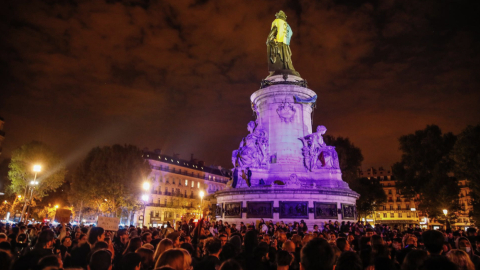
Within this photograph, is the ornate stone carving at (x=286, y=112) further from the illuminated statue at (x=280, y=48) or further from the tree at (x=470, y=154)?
the tree at (x=470, y=154)

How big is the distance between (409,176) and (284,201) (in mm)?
31575

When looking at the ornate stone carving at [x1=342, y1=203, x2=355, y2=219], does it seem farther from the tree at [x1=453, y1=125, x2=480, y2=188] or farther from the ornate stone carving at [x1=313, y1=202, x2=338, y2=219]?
the tree at [x1=453, y1=125, x2=480, y2=188]

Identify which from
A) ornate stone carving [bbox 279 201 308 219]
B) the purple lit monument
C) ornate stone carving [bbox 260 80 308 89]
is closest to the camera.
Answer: ornate stone carving [bbox 279 201 308 219]

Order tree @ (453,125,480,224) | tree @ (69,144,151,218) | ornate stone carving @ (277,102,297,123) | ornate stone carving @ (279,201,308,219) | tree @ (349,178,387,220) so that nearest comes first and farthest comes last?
ornate stone carving @ (279,201,308,219), ornate stone carving @ (277,102,297,123), tree @ (453,125,480,224), tree @ (69,144,151,218), tree @ (349,178,387,220)

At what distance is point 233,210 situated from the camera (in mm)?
27266

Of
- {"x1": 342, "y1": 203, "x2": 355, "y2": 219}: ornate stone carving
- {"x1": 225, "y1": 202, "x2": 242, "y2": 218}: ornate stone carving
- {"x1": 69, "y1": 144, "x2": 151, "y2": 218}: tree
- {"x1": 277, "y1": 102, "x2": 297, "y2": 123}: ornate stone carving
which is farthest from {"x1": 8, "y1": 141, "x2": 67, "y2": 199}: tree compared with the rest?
{"x1": 342, "y1": 203, "x2": 355, "y2": 219}: ornate stone carving

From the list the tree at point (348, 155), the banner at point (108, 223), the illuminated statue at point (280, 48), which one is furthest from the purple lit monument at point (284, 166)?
the tree at point (348, 155)

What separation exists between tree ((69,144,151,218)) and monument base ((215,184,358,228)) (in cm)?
2699

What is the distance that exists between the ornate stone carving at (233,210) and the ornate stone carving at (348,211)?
8172 mm

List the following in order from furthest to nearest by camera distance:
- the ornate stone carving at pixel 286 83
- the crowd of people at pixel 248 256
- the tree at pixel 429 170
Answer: the tree at pixel 429 170 < the ornate stone carving at pixel 286 83 < the crowd of people at pixel 248 256

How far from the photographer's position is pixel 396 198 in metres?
108

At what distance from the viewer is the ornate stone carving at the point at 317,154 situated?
28.8 meters

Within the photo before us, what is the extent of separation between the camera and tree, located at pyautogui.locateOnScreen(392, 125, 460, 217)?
144ft

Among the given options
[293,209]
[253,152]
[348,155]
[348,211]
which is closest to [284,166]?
[253,152]
